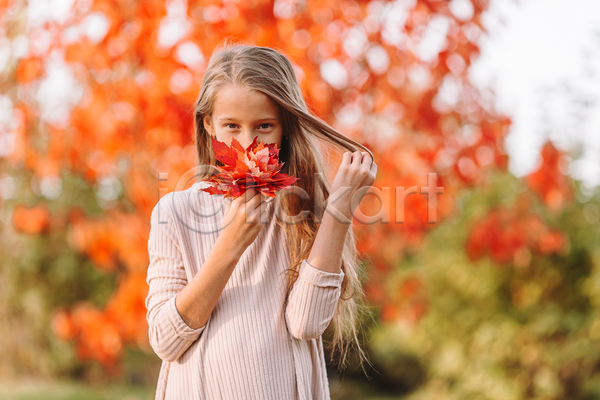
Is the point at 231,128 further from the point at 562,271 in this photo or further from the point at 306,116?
the point at 562,271

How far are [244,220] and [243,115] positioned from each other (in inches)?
13.8

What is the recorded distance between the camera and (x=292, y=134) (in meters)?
1.73

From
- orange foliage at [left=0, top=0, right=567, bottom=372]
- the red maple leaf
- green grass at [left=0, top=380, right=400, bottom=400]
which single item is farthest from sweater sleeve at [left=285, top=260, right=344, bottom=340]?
green grass at [left=0, top=380, right=400, bottom=400]

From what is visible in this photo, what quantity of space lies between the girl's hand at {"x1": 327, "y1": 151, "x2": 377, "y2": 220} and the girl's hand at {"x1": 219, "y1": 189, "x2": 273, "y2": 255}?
215 mm

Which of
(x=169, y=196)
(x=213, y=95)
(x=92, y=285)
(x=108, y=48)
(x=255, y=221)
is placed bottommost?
(x=92, y=285)

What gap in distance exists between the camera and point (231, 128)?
1599 millimetres

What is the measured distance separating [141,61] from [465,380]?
17.8 ft

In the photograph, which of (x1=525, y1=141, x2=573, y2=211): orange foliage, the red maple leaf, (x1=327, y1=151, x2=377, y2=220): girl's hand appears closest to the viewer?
the red maple leaf

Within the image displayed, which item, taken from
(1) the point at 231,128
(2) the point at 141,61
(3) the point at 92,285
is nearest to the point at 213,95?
(1) the point at 231,128

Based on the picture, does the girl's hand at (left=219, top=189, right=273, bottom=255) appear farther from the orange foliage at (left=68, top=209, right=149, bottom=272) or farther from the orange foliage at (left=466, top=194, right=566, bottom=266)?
the orange foliage at (left=466, top=194, right=566, bottom=266)

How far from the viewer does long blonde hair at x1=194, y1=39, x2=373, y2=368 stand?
1.63 meters

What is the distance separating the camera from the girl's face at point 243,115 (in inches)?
62.2

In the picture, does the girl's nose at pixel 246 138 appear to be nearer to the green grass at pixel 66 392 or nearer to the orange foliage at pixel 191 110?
the orange foliage at pixel 191 110

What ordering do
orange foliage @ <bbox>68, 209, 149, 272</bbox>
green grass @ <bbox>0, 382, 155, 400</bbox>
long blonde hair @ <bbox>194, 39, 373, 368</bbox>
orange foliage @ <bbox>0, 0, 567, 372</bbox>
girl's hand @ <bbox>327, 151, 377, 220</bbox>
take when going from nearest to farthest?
girl's hand @ <bbox>327, 151, 377, 220</bbox>, long blonde hair @ <bbox>194, 39, 373, 368</bbox>, orange foliage @ <bbox>0, 0, 567, 372</bbox>, orange foliage @ <bbox>68, 209, 149, 272</bbox>, green grass @ <bbox>0, 382, 155, 400</bbox>
